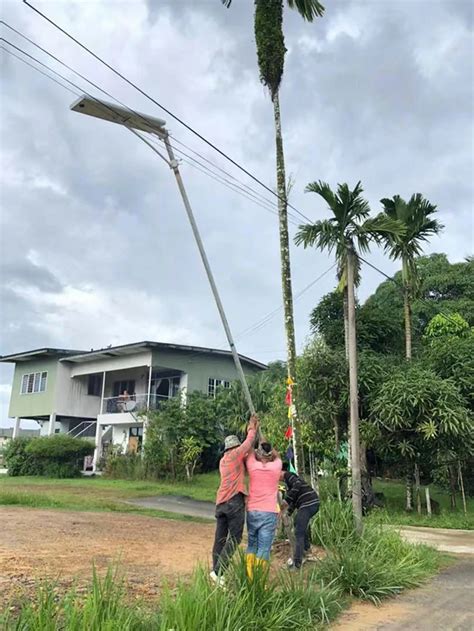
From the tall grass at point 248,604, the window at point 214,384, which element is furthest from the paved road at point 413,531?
the window at point 214,384

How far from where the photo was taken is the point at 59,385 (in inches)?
1315

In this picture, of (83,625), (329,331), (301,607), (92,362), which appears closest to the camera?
(83,625)

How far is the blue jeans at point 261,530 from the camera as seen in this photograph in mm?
6312

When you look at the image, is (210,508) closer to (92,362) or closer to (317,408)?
(317,408)

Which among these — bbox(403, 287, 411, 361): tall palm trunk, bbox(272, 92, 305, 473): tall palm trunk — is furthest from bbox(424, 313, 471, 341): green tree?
bbox(272, 92, 305, 473): tall palm trunk

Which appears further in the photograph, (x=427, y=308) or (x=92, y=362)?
(x=92, y=362)

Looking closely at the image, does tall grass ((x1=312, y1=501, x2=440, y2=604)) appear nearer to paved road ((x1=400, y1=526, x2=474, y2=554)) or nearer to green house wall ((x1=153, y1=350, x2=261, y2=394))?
paved road ((x1=400, y1=526, x2=474, y2=554))

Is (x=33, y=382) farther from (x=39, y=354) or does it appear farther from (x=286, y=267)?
(x=286, y=267)

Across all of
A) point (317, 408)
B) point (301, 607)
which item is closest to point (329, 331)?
point (317, 408)

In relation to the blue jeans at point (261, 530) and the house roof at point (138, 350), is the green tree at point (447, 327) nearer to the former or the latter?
the house roof at point (138, 350)

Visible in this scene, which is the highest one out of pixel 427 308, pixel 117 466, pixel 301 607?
pixel 427 308

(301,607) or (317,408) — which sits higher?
(317,408)

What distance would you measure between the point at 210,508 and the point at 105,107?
1269 cm

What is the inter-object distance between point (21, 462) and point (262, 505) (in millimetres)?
25956
